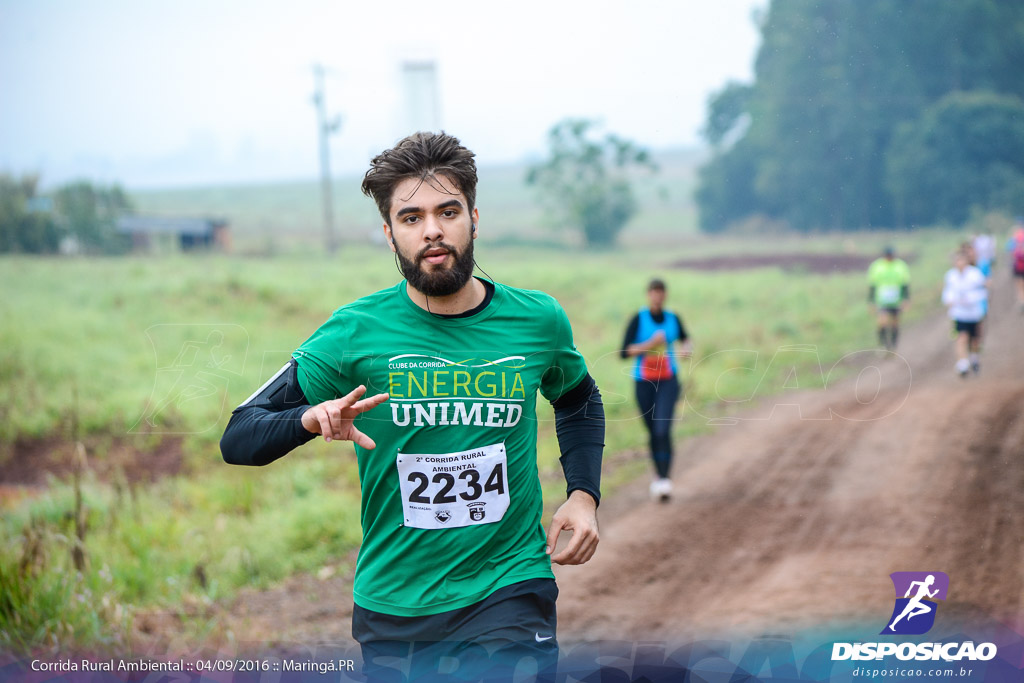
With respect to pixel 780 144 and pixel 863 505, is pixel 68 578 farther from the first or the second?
pixel 780 144

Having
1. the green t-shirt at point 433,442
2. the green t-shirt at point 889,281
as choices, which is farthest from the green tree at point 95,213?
the green t-shirt at point 433,442

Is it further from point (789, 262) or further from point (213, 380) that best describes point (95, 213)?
point (789, 262)

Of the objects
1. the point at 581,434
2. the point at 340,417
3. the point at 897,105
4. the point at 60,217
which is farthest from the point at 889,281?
the point at 60,217

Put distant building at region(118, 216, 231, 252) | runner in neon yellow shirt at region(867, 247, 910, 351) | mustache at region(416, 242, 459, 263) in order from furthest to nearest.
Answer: distant building at region(118, 216, 231, 252) → runner in neon yellow shirt at region(867, 247, 910, 351) → mustache at region(416, 242, 459, 263)

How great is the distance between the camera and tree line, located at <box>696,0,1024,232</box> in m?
6.77

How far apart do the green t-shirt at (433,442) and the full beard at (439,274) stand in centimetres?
9

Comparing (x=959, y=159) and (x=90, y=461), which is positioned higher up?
(x=959, y=159)

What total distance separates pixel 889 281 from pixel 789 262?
1802mm

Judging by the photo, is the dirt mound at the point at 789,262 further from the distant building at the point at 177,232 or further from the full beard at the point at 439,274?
the distant building at the point at 177,232

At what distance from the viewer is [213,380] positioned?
8422mm

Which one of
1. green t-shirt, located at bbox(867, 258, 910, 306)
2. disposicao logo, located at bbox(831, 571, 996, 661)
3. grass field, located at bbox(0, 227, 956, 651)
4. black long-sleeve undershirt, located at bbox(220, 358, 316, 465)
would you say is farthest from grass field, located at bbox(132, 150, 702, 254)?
black long-sleeve undershirt, located at bbox(220, 358, 316, 465)

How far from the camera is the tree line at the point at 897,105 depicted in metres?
6.77

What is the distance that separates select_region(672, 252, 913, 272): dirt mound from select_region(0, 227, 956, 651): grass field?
239 mm

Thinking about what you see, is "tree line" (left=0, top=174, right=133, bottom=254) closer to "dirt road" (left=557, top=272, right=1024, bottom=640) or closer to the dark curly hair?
"dirt road" (left=557, top=272, right=1024, bottom=640)
